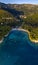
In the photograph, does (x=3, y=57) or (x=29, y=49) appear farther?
(x=29, y=49)

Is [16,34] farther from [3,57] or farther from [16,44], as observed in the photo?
[3,57]

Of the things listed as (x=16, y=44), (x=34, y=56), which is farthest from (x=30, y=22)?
(x=34, y=56)

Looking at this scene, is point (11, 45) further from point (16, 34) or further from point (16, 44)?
point (16, 34)

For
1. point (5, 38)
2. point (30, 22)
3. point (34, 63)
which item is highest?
point (34, 63)

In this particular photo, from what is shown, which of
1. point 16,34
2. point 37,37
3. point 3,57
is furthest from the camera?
point 16,34

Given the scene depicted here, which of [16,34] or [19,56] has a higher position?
[19,56]

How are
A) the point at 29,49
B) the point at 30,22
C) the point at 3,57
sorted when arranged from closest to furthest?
the point at 3,57 → the point at 29,49 → the point at 30,22
